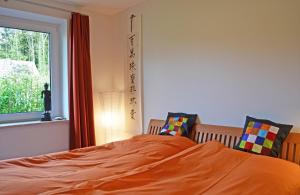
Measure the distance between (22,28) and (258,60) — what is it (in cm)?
284

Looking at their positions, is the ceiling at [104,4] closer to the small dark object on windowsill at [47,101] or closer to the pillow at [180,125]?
the small dark object on windowsill at [47,101]

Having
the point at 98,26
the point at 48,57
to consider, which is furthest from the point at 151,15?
the point at 48,57

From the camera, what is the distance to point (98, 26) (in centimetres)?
364

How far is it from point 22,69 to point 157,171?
7.92 feet

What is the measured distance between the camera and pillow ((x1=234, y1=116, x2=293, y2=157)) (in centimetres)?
196

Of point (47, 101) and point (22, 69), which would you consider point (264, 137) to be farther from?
point (22, 69)

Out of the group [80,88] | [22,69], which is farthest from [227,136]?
[22,69]

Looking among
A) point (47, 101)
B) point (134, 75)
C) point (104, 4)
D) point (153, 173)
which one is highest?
point (104, 4)

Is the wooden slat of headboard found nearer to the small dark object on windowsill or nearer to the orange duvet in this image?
the orange duvet

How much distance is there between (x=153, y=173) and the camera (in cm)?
172

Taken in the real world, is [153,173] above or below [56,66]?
below

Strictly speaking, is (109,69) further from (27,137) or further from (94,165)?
(94,165)

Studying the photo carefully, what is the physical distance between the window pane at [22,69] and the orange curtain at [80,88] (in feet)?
1.46

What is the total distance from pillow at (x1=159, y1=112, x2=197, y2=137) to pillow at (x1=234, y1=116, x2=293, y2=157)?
0.66 metres
